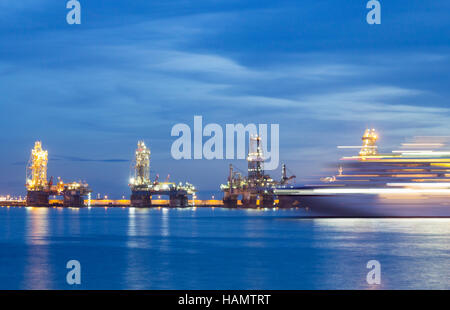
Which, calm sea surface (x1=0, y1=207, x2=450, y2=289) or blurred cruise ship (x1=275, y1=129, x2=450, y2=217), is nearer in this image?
calm sea surface (x1=0, y1=207, x2=450, y2=289)

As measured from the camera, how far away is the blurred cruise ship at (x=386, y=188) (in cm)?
8538

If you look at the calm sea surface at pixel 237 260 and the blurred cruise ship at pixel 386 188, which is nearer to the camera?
the calm sea surface at pixel 237 260

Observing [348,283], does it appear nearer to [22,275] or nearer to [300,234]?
[22,275]

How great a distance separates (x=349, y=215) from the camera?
3401 inches

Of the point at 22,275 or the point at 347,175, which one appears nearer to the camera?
the point at 22,275

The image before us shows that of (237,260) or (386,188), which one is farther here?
(386,188)

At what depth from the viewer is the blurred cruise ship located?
85.4 m

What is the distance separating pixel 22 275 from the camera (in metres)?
38.5

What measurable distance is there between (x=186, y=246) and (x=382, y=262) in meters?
20.1

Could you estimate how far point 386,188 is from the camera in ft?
286

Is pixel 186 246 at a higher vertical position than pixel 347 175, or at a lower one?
lower
